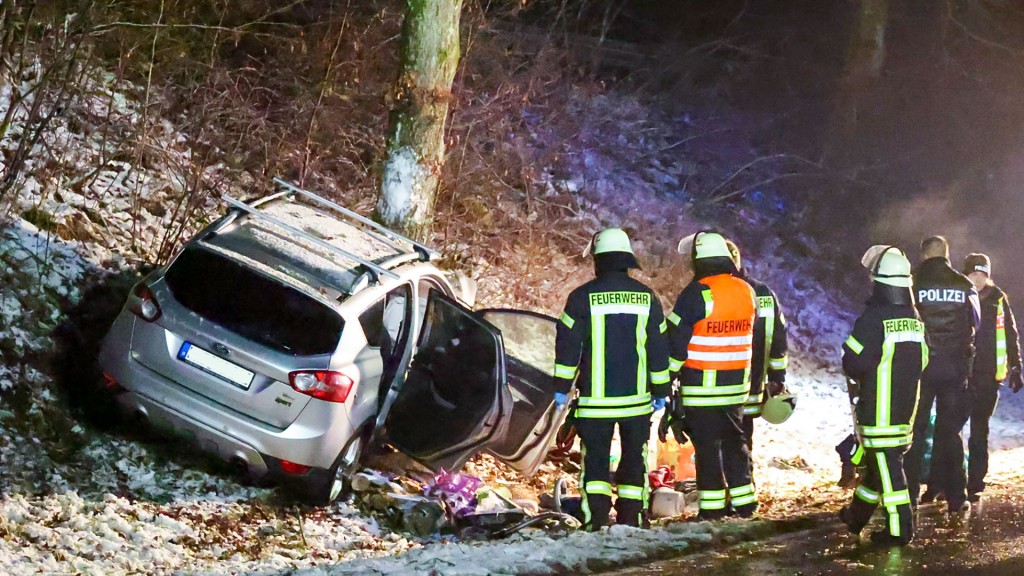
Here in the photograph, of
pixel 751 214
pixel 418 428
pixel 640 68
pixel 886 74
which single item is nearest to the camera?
pixel 418 428

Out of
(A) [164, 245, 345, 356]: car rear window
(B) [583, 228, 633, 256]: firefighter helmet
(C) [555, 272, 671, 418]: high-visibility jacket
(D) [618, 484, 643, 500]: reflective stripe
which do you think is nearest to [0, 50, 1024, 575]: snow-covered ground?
(D) [618, 484, 643, 500]: reflective stripe

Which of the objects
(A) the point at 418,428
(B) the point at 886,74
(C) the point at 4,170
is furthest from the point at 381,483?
(B) the point at 886,74

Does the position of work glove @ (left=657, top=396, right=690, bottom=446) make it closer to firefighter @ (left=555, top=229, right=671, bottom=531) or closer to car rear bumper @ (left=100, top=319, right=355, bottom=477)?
firefighter @ (left=555, top=229, right=671, bottom=531)

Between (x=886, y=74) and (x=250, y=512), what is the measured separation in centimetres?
→ 1639

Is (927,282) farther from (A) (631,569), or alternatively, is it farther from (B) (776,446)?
(A) (631,569)

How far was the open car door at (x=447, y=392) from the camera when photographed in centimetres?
707

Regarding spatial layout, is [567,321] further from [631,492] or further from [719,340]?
[631,492]

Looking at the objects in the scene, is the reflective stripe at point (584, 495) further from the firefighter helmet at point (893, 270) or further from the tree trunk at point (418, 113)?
the tree trunk at point (418, 113)

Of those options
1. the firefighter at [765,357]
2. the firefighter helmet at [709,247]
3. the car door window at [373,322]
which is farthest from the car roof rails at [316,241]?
the firefighter at [765,357]

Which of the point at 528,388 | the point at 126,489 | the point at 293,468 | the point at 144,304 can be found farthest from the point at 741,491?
the point at 144,304

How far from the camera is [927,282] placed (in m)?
8.04

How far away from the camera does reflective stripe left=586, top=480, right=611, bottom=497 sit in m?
6.86

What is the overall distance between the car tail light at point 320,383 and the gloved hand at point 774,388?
330cm

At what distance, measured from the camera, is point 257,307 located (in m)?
6.57
